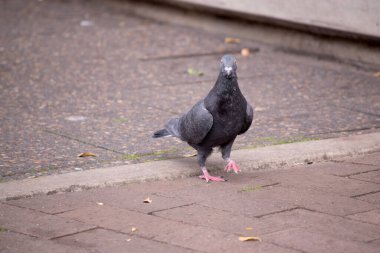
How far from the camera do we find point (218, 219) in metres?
4.69

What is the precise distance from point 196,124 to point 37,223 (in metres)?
1.23

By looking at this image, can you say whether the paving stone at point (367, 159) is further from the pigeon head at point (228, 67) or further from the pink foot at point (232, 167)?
the pigeon head at point (228, 67)

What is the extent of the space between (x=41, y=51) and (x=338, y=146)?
15.1 feet

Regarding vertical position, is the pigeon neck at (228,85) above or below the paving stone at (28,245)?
above

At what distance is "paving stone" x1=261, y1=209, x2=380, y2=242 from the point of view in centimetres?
441

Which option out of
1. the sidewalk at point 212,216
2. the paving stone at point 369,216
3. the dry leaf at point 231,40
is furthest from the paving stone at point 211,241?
the dry leaf at point 231,40

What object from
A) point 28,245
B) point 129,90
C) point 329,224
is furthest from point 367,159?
point 129,90

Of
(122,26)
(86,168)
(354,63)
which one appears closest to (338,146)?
(86,168)

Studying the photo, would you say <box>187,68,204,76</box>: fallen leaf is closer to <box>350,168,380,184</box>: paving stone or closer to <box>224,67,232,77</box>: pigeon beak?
<box>350,168,380,184</box>: paving stone

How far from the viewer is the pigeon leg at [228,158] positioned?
545 cm

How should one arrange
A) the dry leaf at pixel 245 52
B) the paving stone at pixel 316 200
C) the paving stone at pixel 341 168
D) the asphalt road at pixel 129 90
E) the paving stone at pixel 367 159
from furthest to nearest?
the dry leaf at pixel 245 52, the asphalt road at pixel 129 90, the paving stone at pixel 367 159, the paving stone at pixel 341 168, the paving stone at pixel 316 200

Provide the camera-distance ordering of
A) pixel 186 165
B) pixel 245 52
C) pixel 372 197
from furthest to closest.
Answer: pixel 245 52 < pixel 186 165 < pixel 372 197

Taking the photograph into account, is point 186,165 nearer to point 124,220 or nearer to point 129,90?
point 124,220

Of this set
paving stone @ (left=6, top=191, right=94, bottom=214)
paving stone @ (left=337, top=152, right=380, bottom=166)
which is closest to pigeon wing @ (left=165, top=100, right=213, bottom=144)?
paving stone @ (left=6, top=191, right=94, bottom=214)
